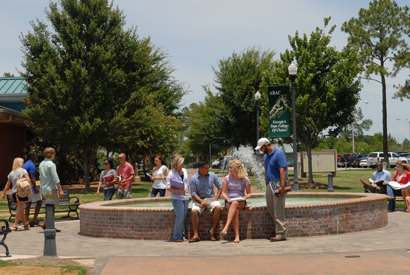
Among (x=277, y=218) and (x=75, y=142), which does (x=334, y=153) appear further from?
(x=277, y=218)

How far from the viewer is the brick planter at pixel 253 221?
344 inches

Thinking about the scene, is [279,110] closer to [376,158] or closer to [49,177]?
[49,177]

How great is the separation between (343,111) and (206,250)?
61.8 ft

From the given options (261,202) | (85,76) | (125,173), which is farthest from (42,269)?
(85,76)

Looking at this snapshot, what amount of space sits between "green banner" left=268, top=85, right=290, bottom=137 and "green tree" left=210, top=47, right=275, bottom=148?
1822 cm

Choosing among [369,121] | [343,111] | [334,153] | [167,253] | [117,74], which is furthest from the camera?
[369,121]

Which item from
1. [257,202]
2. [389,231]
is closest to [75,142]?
[257,202]

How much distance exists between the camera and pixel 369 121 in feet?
488

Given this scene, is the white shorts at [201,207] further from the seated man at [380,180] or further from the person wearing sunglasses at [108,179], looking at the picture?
the seated man at [380,180]

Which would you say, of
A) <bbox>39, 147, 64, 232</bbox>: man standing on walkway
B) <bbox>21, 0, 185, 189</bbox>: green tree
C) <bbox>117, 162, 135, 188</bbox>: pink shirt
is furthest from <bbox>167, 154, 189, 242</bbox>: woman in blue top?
<bbox>21, 0, 185, 189</bbox>: green tree

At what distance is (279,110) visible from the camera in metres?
19.0

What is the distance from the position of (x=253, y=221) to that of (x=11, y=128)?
900 inches

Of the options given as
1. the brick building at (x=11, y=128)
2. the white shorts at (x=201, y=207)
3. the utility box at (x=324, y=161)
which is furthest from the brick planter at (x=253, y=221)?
the utility box at (x=324, y=161)

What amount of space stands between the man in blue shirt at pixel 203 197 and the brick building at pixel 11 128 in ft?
57.5
